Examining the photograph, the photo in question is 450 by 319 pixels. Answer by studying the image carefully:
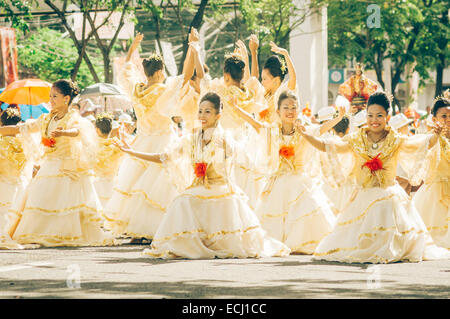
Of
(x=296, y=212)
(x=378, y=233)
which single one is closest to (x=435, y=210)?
(x=296, y=212)

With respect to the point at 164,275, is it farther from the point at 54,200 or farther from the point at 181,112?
the point at 181,112

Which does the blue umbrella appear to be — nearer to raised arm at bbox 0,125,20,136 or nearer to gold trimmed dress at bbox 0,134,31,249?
gold trimmed dress at bbox 0,134,31,249

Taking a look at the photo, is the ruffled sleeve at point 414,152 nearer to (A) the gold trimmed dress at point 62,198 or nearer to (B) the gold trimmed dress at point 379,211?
(B) the gold trimmed dress at point 379,211

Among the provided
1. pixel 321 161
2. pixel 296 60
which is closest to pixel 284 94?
pixel 321 161

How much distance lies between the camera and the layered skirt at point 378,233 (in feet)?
28.5

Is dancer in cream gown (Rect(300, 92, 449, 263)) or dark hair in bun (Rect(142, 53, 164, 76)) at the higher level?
dark hair in bun (Rect(142, 53, 164, 76))

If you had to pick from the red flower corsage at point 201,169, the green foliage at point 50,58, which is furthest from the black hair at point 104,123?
the green foliage at point 50,58

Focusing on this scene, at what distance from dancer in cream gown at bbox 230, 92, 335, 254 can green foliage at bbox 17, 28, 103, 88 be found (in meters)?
24.9

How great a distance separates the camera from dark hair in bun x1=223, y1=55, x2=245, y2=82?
11.0m

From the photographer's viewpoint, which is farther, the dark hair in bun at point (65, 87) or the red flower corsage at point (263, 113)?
the red flower corsage at point (263, 113)

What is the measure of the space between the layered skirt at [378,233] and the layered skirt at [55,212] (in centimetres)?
295

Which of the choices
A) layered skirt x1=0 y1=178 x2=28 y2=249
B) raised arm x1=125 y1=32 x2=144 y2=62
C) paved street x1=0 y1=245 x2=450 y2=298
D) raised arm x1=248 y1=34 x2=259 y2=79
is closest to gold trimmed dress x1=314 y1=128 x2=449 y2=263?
paved street x1=0 y1=245 x2=450 y2=298

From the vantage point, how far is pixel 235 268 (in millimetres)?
8078

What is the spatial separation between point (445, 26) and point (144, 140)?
68.7ft
